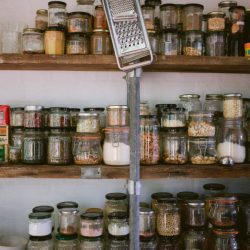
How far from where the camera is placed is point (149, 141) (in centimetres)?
169

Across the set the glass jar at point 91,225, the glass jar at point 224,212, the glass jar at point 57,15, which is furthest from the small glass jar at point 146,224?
the glass jar at point 57,15

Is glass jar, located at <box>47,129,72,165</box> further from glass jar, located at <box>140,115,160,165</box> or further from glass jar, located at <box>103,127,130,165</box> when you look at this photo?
glass jar, located at <box>140,115,160,165</box>

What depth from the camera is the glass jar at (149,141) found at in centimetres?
167

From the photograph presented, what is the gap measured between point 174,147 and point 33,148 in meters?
0.62

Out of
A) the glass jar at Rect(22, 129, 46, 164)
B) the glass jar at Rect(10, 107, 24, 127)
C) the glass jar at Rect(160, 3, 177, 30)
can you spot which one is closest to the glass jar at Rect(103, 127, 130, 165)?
the glass jar at Rect(22, 129, 46, 164)

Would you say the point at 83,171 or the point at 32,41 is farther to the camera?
the point at 32,41

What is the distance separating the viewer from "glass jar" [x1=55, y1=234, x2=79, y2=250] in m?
1.67

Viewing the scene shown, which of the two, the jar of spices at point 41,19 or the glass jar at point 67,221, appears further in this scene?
the jar of spices at point 41,19

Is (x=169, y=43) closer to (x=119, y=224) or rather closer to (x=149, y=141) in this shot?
(x=149, y=141)

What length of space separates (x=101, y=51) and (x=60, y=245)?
87 centimetres

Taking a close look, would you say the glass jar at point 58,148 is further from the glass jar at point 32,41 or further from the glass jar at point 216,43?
the glass jar at point 216,43

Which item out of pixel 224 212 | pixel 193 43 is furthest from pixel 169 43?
pixel 224 212

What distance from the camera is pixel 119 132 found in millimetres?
1683

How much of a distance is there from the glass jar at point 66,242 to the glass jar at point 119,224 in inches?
6.9
